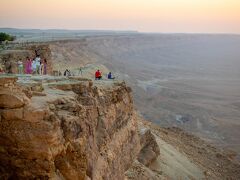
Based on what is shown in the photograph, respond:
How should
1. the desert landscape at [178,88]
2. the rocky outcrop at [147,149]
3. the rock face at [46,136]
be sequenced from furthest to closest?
1. the desert landscape at [178,88]
2. the rocky outcrop at [147,149]
3. the rock face at [46,136]

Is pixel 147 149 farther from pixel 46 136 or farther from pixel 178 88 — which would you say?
pixel 178 88

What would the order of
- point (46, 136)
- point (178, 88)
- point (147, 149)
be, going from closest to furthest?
point (46, 136) → point (147, 149) → point (178, 88)

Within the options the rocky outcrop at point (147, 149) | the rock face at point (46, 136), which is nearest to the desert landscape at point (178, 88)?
the rocky outcrop at point (147, 149)

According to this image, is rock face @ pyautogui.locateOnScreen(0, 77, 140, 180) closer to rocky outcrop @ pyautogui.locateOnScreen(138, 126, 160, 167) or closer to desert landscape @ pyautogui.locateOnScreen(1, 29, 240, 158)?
rocky outcrop @ pyautogui.locateOnScreen(138, 126, 160, 167)

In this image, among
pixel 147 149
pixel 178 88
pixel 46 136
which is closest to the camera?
pixel 46 136

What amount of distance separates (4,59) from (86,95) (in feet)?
46.5

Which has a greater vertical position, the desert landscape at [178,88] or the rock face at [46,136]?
the rock face at [46,136]

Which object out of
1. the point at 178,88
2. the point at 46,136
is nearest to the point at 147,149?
the point at 46,136

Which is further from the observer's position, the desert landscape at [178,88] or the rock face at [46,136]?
the desert landscape at [178,88]

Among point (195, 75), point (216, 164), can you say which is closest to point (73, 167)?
point (216, 164)

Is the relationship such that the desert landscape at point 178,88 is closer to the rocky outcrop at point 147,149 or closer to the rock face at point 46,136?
the rocky outcrop at point 147,149

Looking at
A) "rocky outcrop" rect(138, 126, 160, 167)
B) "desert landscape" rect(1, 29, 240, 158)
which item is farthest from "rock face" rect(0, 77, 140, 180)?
"desert landscape" rect(1, 29, 240, 158)

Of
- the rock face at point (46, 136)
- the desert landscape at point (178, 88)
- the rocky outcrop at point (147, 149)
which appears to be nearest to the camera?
the rock face at point (46, 136)

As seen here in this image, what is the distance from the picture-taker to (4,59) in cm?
2734
